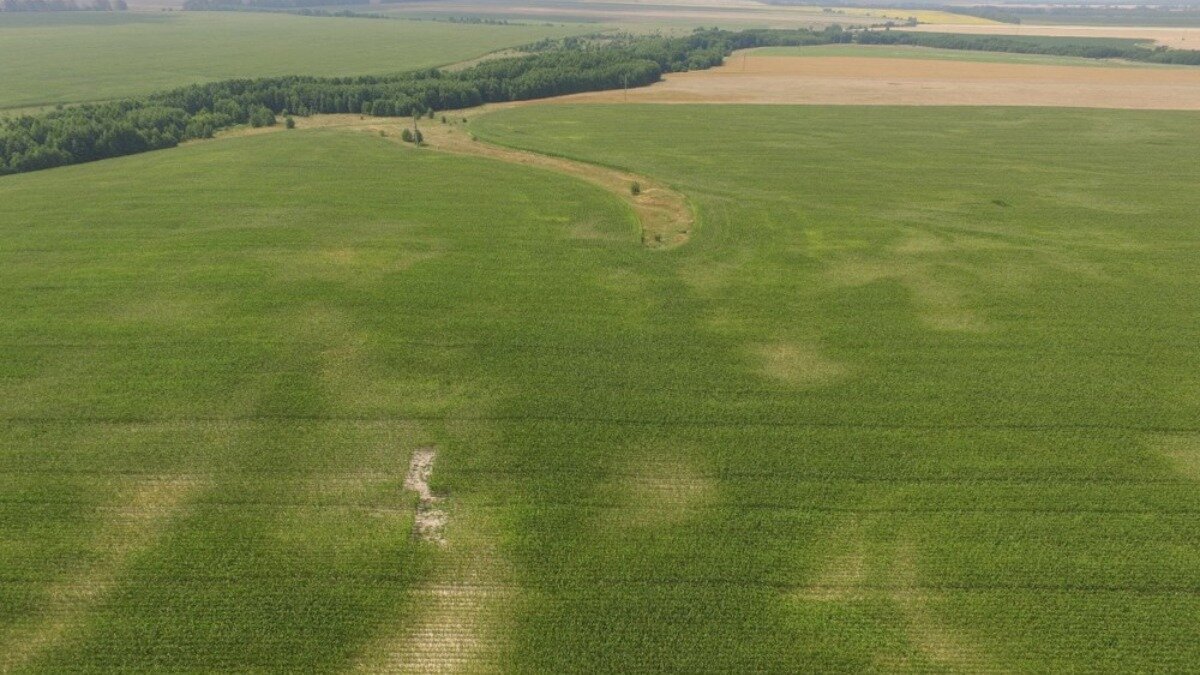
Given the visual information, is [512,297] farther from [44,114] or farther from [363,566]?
[44,114]

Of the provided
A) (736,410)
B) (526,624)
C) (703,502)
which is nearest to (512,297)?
(736,410)

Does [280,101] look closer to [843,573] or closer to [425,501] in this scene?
[425,501]

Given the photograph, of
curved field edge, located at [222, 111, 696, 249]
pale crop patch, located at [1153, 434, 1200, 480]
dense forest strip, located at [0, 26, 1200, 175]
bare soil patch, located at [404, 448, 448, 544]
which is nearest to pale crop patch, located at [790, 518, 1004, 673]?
bare soil patch, located at [404, 448, 448, 544]

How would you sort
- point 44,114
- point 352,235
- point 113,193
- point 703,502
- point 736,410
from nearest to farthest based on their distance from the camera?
1. point 703,502
2. point 736,410
3. point 352,235
4. point 113,193
5. point 44,114

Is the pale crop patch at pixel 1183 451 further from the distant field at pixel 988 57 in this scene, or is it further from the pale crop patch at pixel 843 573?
the distant field at pixel 988 57

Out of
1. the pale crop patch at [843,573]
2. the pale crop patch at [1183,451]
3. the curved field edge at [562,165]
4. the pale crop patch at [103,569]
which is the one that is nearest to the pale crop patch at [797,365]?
the pale crop patch at [843,573]

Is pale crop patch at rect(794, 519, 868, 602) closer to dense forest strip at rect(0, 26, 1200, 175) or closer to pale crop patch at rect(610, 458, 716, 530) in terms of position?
pale crop patch at rect(610, 458, 716, 530)
